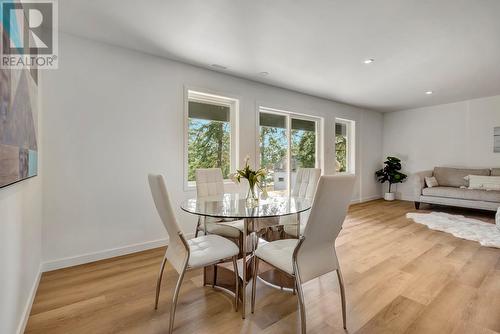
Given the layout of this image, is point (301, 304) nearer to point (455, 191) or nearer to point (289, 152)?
point (289, 152)

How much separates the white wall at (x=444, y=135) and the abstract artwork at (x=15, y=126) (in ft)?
24.8

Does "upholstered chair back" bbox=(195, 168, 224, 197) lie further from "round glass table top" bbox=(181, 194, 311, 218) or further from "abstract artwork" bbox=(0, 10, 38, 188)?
"abstract artwork" bbox=(0, 10, 38, 188)

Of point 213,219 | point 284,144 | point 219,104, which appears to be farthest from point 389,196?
point 213,219

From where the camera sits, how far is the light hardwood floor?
1.60 metres

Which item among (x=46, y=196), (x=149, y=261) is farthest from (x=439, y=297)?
(x=46, y=196)

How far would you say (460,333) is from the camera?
1.54m

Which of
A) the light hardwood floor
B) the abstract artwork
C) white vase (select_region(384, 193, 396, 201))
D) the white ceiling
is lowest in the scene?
the light hardwood floor

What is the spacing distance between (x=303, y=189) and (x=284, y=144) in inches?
76.4

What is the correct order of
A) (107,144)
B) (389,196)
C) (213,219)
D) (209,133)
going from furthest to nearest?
(389,196) < (209,133) < (107,144) < (213,219)

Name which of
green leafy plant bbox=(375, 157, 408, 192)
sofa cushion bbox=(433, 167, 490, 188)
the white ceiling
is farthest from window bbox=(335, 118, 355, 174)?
the white ceiling

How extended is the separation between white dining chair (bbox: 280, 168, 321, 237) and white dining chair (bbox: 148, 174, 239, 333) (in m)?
0.82

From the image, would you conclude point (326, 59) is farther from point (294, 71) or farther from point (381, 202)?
point (381, 202)

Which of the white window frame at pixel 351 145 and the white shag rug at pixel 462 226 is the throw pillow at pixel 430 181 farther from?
the white window frame at pixel 351 145

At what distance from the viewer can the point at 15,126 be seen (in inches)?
48.2
